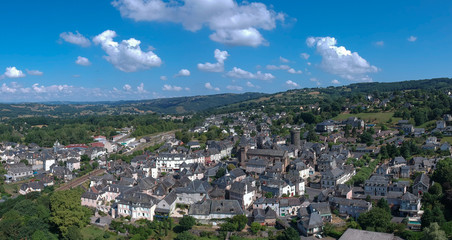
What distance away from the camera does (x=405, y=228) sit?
1475 inches

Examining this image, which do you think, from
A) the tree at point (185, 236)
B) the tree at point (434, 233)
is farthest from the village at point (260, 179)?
the tree at point (434, 233)

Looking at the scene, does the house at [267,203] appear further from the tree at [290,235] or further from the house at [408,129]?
the house at [408,129]

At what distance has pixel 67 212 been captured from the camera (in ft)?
132

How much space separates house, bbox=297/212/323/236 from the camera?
3709 cm

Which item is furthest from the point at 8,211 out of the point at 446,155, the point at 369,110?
the point at 369,110

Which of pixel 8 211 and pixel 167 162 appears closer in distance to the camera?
pixel 8 211

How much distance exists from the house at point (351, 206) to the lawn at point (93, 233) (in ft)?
89.1

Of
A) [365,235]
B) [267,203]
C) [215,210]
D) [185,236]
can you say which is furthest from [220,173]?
[365,235]

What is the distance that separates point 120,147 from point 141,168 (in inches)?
1338

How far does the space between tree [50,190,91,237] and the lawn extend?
754 millimetres

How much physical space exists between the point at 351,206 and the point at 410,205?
6799 millimetres

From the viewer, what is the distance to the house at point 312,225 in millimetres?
37094

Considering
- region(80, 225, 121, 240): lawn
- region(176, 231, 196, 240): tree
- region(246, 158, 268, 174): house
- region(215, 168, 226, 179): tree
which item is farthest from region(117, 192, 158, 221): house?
region(246, 158, 268, 174): house

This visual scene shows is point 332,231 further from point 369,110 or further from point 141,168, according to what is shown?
point 369,110
